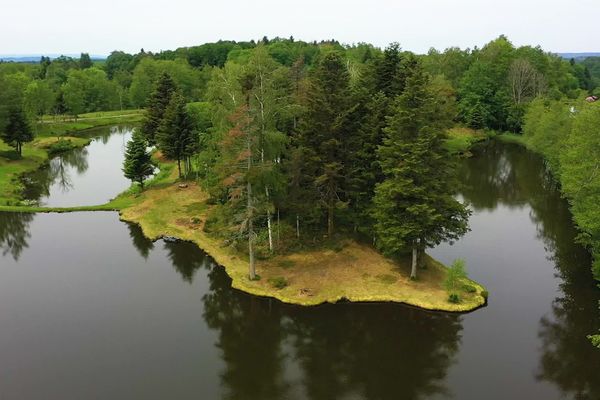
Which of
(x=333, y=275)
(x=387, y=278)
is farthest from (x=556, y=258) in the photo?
(x=333, y=275)

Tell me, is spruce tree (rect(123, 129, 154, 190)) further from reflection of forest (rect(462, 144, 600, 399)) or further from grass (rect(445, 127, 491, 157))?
grass (rect(445, 127, 491, 157))

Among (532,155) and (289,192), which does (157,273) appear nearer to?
(289,192)

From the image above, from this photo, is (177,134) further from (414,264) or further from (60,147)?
(60,147)

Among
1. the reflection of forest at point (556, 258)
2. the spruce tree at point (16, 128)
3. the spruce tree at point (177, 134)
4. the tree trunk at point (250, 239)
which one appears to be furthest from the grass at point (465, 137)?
the spruce tree at point (16, 128)

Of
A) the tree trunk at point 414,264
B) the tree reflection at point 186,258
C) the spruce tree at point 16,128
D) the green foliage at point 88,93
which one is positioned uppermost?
the green foliage at point 88,93

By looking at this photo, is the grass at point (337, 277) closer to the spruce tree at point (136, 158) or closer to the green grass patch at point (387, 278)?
the green grass patch at point (387, 278)

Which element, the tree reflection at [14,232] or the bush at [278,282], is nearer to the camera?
the bush at [278,282]

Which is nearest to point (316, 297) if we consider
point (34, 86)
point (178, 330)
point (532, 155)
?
point (178, 330)
